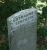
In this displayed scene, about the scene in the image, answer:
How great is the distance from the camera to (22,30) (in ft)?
14.3

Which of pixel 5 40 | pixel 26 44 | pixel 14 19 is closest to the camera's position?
pixel 14 19

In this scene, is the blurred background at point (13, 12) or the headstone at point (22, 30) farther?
the blurred background at point (13, 12)

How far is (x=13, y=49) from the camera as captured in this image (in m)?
4.36

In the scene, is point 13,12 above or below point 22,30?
above

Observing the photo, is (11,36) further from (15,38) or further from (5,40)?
(5,40)

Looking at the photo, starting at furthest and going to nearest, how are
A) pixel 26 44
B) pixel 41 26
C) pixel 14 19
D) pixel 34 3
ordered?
pixel 34 3 → pixel 41 26 → pixel 26 44 → pixel 14 19

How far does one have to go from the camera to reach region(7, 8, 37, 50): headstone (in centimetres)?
419

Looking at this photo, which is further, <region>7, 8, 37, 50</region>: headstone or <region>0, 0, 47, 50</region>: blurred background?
<region>0, 0, 47, 50</region>: blurred background

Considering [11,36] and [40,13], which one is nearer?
[11,36]

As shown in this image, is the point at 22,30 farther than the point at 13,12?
No

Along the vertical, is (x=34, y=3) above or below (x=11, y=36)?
above

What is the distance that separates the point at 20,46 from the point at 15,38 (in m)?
0.21

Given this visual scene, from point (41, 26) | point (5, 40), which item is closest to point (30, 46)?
point (5, 40)

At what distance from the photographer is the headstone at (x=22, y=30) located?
13.7ft
